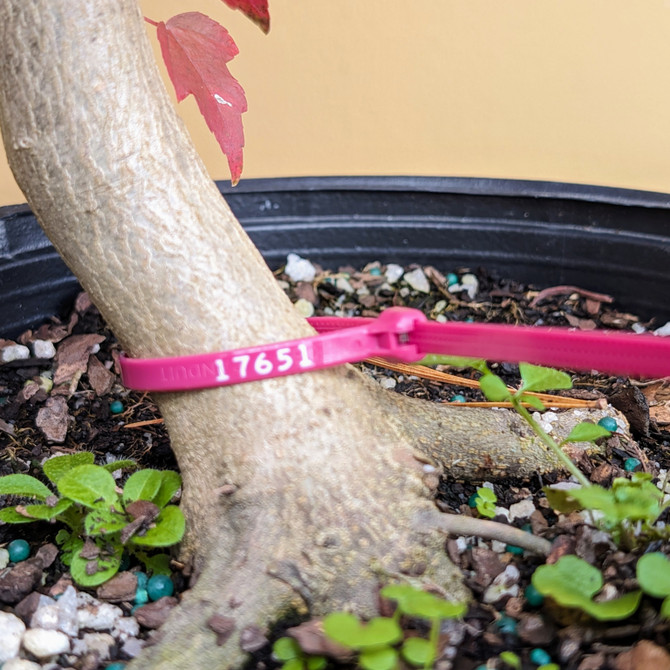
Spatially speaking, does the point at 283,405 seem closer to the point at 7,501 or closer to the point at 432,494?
the point at 432,494

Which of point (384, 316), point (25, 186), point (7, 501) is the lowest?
point (7, 501)

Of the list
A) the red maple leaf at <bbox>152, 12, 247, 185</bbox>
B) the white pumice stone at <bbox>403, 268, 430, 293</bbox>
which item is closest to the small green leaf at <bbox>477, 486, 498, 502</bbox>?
the red maple leaf at <bbox>152, 12, 247, 185</bbox>

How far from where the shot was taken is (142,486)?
69 cm

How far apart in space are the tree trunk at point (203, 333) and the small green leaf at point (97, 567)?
0.06 m

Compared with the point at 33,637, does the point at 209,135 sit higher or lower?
higher

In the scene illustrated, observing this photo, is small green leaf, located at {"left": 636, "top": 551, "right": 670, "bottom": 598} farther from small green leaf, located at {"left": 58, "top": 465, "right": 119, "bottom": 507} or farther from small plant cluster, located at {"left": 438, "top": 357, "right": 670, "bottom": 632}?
small green leaf, located at {"left": 58, "top": 465, "right": 119, "bottom": 507}

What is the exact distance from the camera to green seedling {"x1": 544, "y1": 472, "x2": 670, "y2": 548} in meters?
0.55

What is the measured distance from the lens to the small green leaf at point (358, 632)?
0.48 m

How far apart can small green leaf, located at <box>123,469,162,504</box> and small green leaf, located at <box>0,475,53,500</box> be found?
80 mm

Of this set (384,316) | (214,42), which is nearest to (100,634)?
(384,316)

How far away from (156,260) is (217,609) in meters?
0.28

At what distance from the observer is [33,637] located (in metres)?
0.61

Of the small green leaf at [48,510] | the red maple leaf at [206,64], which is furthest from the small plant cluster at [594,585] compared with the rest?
the red maple leaf at [206,64]

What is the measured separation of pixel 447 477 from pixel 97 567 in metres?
0.36
